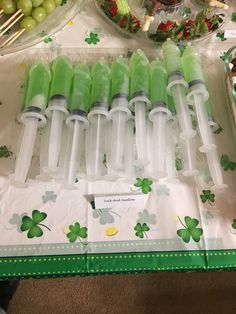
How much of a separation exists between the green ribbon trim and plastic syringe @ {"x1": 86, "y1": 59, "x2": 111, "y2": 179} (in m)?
0.16

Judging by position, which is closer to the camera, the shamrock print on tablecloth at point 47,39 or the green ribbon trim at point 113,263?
the green ribbon trim at point 113,263

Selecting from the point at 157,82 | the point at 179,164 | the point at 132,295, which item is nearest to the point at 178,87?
the point at 157,82

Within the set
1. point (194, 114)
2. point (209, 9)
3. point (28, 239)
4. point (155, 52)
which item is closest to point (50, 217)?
point (28, 239)

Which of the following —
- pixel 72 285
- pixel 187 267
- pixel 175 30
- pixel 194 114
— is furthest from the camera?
pixel 72 285

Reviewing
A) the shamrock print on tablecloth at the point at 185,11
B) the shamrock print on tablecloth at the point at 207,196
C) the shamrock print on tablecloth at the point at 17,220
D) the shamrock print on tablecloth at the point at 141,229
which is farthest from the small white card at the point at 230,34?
the shamrock print on tablecloth at the point at 17,220

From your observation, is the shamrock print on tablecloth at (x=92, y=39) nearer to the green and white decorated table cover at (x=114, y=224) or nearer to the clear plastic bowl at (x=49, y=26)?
the clear plastic bowl at (x=49, y=26)

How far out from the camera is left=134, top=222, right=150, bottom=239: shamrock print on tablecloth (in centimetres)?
70

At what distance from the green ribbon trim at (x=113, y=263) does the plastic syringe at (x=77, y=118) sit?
15 centimetres

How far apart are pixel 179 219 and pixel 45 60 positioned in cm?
47

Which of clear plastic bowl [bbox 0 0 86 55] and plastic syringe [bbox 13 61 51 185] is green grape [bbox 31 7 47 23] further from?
plastic syringe [bbox 13 61 51 185]

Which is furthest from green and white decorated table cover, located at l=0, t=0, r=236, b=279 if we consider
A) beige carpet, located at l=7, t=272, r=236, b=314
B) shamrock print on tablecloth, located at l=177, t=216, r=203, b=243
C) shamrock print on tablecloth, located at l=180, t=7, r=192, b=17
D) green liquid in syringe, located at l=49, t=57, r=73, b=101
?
beige carpet, located at l=7, t=272, r=236, b=314

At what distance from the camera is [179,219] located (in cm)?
72

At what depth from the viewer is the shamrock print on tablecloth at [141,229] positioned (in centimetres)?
70

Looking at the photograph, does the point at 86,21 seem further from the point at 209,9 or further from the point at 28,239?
the point at 28,239
